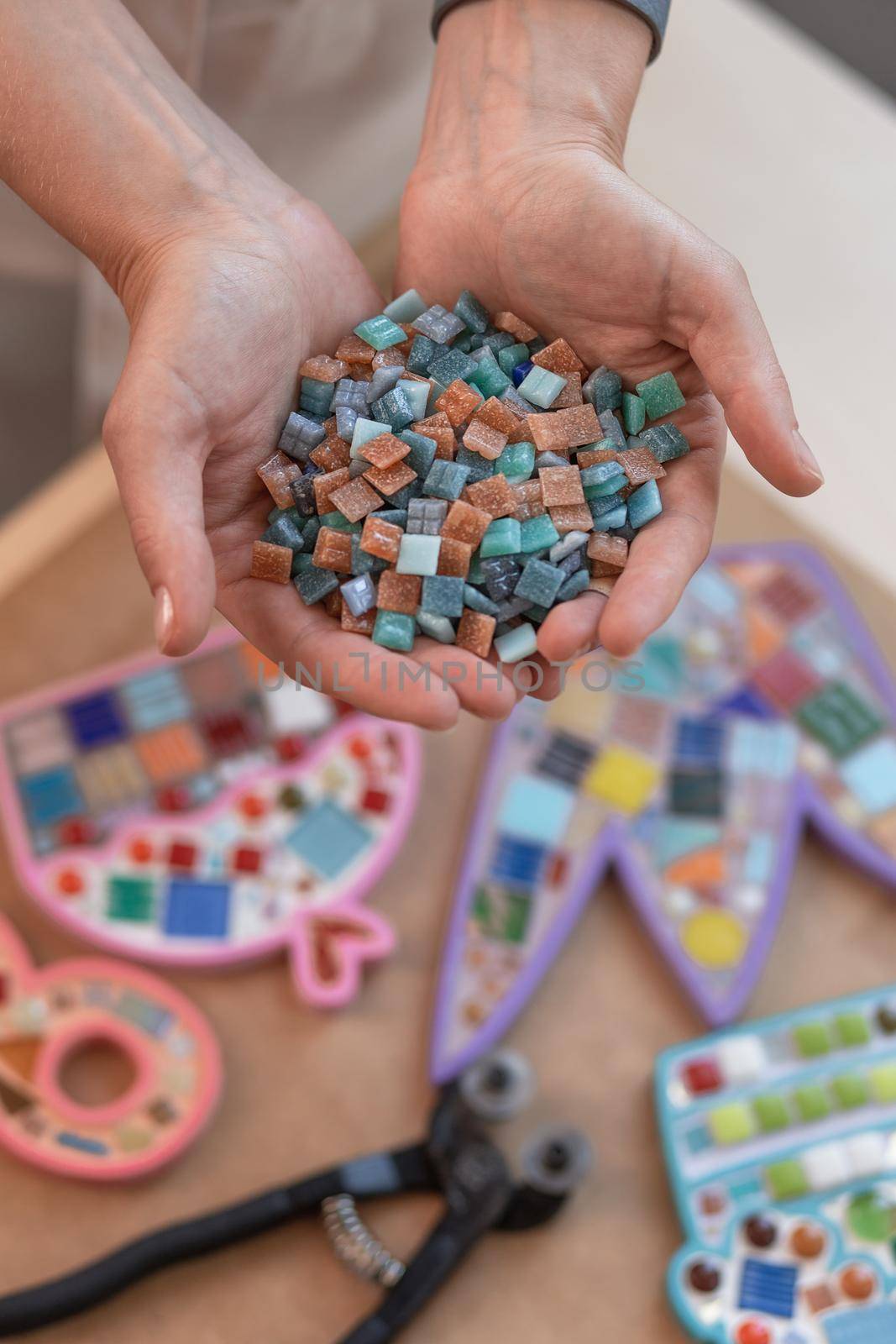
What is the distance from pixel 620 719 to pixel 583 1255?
0.47 m

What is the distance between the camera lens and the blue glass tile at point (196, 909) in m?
1.13

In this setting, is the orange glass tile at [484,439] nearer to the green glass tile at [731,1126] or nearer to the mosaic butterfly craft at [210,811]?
the mosaic butterfly craft at [210,811]

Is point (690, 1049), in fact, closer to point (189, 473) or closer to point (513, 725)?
point (513, 725)

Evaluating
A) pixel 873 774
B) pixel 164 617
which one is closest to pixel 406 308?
pixel 164 617

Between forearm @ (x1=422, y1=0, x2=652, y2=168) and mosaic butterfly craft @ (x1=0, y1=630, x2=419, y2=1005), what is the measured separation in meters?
0.52

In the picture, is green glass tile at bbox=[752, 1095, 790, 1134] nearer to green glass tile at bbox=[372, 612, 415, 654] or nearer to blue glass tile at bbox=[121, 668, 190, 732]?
green glass tile at bbox=[372, 612, 415, 654]

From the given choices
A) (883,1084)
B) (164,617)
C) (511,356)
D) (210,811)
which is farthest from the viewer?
(210,811)

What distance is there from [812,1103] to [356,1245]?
383 mm

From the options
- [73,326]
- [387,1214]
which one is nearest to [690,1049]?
[387,1214]

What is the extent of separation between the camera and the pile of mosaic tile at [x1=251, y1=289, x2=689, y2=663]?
2.89 feet

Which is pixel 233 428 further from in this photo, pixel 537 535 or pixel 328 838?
pixel 328 838

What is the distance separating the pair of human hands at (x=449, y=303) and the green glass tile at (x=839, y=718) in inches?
15.0

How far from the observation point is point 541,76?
984 mm

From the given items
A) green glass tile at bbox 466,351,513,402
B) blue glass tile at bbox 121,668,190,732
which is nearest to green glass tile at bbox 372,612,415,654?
green glass tile at bbox 466,351,513,402
